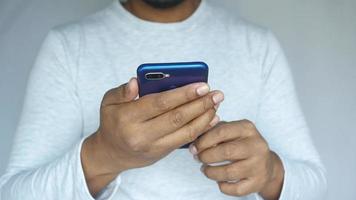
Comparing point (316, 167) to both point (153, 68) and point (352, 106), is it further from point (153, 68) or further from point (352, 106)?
point (352, 106)

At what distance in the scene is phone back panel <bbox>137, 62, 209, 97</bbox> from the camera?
26.2 inches

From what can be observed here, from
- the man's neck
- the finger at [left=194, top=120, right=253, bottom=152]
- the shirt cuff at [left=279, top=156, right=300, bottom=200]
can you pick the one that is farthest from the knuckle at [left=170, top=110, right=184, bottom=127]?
the man's neck

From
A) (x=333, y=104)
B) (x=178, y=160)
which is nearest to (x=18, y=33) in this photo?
(x=178, y=160)

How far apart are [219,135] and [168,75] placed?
0.13 meters

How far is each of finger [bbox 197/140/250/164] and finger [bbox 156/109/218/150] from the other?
8 cm

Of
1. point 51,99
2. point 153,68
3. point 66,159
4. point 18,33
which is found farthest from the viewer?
point 18,33

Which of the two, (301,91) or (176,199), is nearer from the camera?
(176,199)

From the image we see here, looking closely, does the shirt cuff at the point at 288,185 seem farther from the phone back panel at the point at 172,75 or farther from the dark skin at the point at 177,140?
the phone back panel at the point at 172,75

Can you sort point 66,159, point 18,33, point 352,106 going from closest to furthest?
point 66,159, point 18,33, point 352,106

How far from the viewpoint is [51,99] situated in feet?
2.97

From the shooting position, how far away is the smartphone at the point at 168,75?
0.67 meters

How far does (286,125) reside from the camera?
0.98 metres

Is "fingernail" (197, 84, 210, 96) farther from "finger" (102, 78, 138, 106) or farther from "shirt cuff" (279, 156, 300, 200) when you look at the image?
"shirt cuff" (279, 156, 300, 200)

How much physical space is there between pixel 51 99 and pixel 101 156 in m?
0.23
